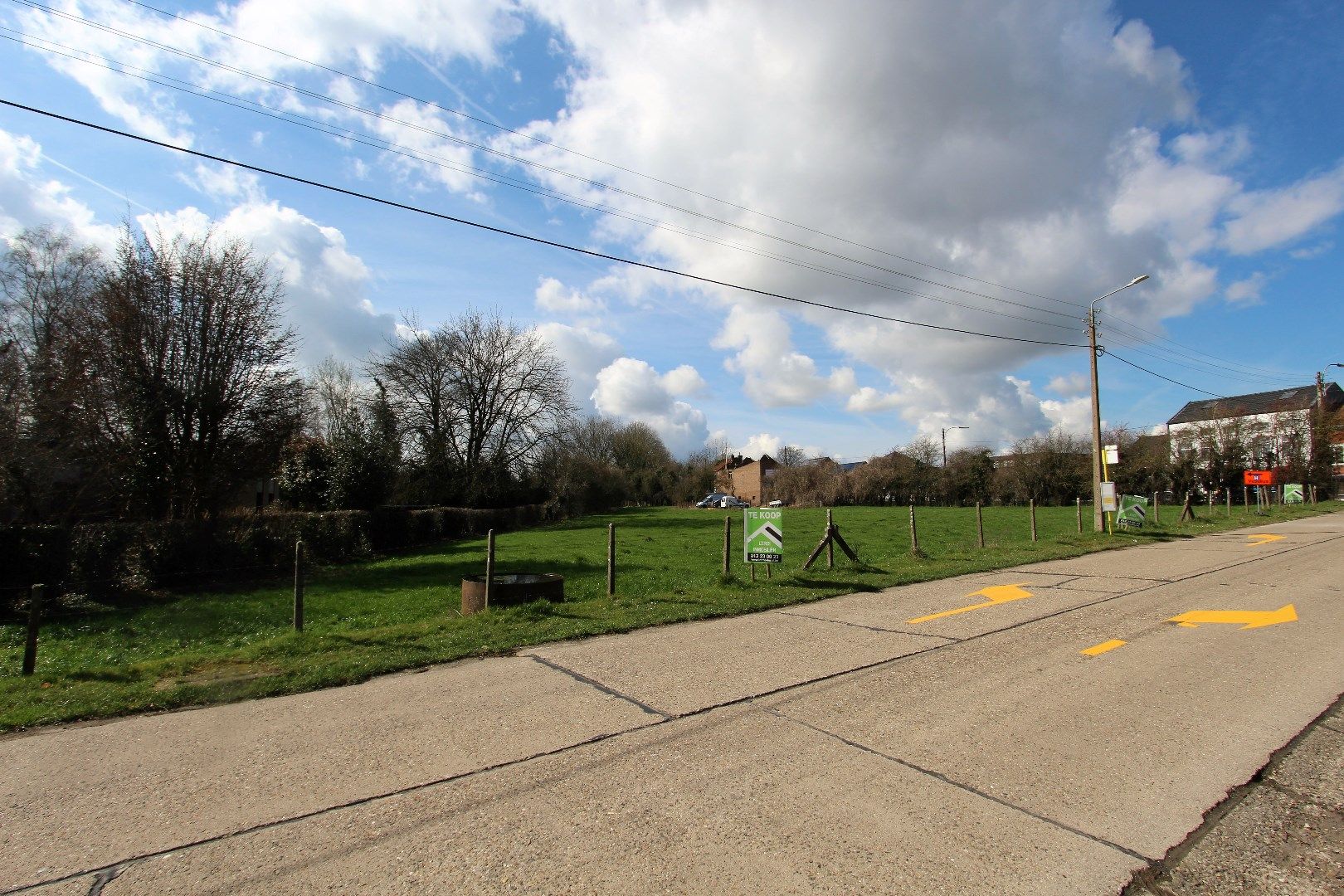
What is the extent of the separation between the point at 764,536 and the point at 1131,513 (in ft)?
59.9

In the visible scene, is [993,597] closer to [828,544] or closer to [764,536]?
[828,544]

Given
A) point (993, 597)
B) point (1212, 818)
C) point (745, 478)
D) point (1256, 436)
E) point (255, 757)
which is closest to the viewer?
point (1212, 818)

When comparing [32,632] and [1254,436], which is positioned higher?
[1254,436]

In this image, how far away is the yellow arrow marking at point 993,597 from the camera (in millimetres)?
9164

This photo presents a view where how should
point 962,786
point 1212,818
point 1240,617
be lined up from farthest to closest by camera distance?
point 1240,617 < point 962,786 < point 1212,818

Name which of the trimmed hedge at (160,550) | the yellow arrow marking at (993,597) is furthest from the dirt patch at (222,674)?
the yellow arrow marking at (993,597)

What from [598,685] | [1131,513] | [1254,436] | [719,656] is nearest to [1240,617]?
[719,656]

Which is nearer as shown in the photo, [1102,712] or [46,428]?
[1102,712]

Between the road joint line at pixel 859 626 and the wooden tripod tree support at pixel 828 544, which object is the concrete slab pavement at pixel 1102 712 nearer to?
the road joint line at pixel 859 626

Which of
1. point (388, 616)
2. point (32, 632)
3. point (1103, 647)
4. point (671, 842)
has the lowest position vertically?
point (388, 616)

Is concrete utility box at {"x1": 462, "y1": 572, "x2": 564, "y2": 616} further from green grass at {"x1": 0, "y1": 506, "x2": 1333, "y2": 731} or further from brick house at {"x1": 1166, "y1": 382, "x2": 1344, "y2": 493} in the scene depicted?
brick house at {"x1": 1166, "y1": 382, "x2": 1344, "y2": 493}

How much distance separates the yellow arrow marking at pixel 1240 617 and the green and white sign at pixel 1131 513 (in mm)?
15523

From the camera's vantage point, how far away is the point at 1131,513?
77.2ft

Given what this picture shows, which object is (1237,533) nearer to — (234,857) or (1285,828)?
(1285,828)
